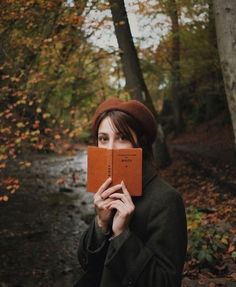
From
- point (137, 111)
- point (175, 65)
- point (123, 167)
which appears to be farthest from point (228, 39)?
point (175, 65)

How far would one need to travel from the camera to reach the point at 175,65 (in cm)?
1591

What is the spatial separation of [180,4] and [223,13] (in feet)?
21.0

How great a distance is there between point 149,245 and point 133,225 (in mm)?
142

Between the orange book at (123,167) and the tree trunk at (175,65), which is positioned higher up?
the tree trunk at (175,65)

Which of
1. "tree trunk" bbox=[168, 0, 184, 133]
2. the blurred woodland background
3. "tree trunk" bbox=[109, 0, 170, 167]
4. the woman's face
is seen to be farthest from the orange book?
"tree trunk" bbox=[168, 0, 184, 133]

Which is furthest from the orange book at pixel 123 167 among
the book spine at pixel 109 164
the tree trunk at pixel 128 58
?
the tree trunk at pixel 128 58

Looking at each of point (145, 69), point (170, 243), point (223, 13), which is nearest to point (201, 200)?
point (223, 13)

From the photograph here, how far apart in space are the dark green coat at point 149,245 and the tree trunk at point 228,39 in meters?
3.70

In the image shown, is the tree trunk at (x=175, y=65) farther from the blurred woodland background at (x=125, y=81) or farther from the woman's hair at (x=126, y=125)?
the woman's hair at (x=126, y=125)

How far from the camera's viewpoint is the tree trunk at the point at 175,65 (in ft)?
42.2

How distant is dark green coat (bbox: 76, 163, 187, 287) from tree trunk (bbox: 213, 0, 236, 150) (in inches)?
146

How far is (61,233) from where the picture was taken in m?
8.48

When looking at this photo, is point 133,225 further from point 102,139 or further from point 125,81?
point 125,81

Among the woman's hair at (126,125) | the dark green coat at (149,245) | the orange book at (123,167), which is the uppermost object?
the woman's hair at (126,125)
